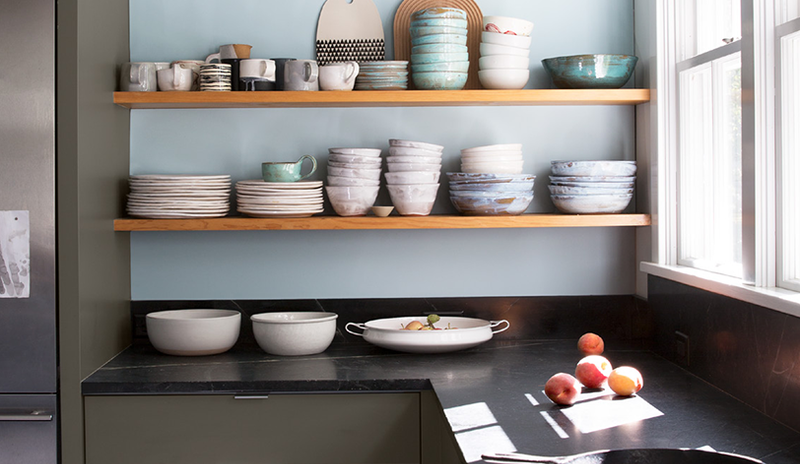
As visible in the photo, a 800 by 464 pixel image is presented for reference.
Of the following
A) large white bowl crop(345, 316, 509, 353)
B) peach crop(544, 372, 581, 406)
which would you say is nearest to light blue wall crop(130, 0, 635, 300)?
large white bowl crop(345, 316, 509, 353)

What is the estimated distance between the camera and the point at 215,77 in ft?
7.37

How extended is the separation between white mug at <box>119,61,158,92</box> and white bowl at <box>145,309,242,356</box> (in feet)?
2.41

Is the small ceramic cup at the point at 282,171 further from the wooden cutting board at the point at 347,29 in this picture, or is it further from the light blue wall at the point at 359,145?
the wooden cutting board at the point at 347,29

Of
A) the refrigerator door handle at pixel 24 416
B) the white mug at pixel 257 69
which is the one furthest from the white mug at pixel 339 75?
the refrigerator door handle at pixel 24 416

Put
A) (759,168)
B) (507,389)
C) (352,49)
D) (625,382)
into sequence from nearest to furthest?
(759,168) → (625,382) → (507,389) → (352,49)

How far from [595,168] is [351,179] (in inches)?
31.1

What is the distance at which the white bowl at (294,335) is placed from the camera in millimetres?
2202

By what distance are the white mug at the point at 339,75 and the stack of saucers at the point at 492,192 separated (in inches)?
17.7

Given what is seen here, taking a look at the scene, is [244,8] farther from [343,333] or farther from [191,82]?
[343,333]

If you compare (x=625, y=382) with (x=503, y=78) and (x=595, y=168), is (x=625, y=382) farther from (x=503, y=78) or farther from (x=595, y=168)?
(x=503, y=78)

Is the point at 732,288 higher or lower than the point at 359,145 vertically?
lower

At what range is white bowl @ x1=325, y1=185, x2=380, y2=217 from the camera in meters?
2.26

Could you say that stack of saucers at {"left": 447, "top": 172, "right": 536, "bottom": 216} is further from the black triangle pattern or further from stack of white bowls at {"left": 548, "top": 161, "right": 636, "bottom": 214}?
the black triangle pattern

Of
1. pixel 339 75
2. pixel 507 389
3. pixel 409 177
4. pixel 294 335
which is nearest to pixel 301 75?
pixel 339 75
